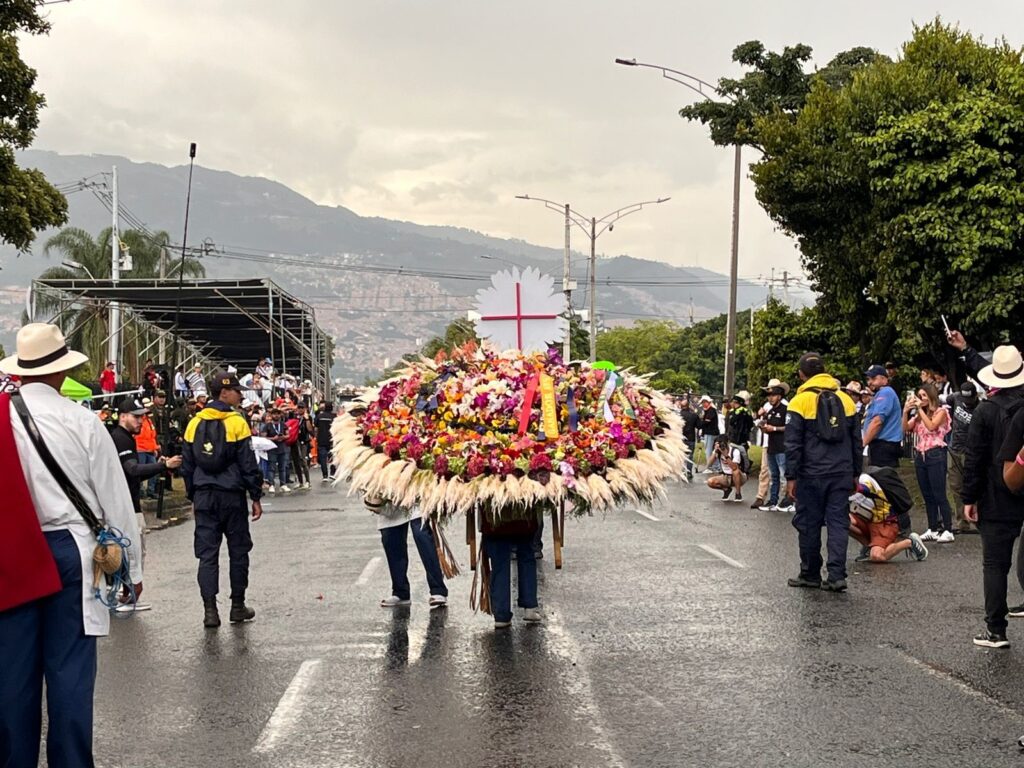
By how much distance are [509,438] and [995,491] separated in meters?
3.33

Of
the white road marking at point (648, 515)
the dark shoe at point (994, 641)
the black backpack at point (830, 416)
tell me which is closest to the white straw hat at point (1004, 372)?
the dark shoe at point (994, 641)

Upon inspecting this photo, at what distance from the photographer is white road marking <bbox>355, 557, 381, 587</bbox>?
474 inches

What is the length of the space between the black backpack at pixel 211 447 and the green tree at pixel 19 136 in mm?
10494

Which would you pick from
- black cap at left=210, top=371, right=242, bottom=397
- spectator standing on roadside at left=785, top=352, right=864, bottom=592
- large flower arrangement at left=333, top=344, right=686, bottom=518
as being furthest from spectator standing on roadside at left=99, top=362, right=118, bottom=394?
spectator standing on roadside at left=785, top=352, right=864, bottom=592

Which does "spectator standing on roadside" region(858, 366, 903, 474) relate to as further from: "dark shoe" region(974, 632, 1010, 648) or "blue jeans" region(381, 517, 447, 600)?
"blue jeans" region(381, 517, 447, 600)

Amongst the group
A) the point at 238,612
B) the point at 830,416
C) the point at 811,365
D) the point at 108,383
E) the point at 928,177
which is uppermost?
the point at 928,177

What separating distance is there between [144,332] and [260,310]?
7.55m

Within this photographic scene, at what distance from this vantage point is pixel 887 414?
48.4 ft

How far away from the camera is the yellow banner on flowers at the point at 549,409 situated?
891cm

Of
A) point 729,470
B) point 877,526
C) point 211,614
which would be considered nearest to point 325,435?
point 729,470

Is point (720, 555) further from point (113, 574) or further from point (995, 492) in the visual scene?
point (113, 574)

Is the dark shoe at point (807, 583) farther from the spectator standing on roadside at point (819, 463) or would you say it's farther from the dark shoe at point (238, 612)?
the dark shoe at point (238, 612)

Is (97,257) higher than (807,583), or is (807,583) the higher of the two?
(97,257)

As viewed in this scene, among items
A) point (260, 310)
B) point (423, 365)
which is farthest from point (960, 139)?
point (260, 310)
